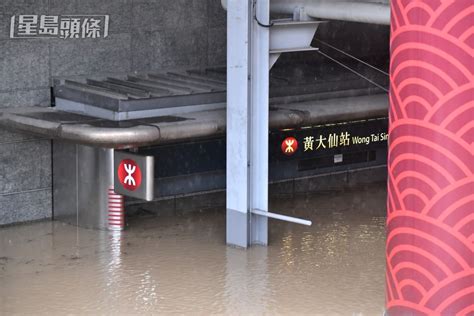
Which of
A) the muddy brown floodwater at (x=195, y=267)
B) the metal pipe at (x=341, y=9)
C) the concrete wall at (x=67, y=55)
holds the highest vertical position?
the metal pipe at (x=341, y=9)

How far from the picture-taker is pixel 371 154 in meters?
15.5

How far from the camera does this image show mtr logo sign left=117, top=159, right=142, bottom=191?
11.9 metres

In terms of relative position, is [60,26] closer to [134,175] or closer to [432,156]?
[134,175]

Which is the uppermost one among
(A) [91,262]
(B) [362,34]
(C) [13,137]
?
(B) [362,34]

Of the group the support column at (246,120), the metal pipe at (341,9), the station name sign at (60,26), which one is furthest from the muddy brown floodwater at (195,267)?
the metal pipe at (341,9)

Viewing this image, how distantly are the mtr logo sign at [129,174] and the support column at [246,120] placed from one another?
1.03 m

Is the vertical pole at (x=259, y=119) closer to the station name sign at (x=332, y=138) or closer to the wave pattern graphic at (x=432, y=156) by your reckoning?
the station name sign at (x=332, y=138)

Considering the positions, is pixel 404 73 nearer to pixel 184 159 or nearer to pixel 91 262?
pixel 91 262

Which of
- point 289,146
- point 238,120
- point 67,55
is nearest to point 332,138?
point 289,146

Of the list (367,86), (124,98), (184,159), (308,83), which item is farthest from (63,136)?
(367,86)

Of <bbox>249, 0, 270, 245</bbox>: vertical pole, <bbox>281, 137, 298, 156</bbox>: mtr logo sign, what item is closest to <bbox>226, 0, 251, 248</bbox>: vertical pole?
<bbox>249, 0, 270, 245</bbox>: vertical pole

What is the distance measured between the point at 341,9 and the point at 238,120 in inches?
65.7

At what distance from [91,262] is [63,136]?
5.00 feet

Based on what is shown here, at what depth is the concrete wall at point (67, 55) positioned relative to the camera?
12.8m
